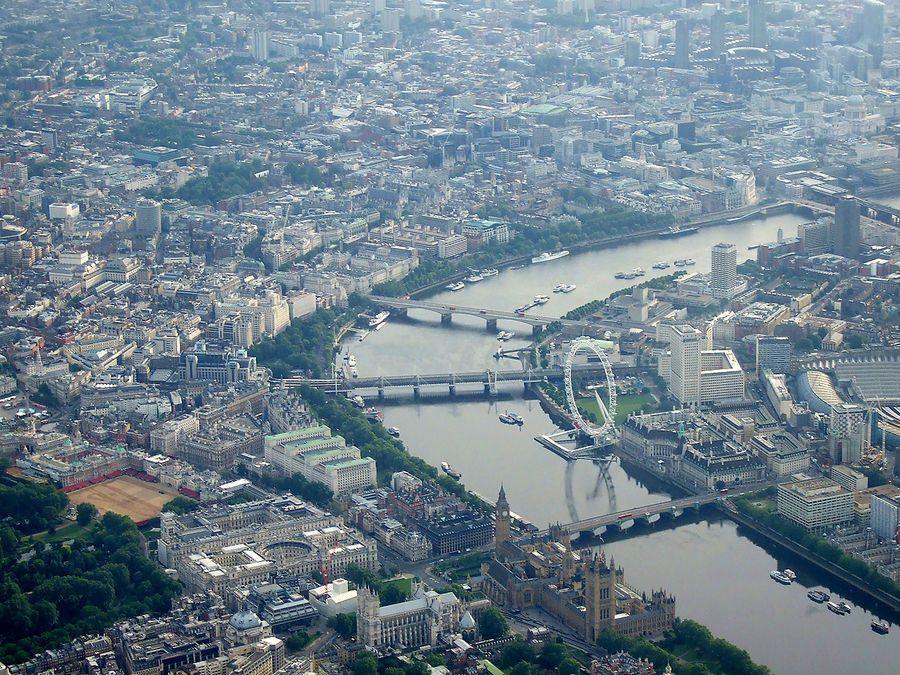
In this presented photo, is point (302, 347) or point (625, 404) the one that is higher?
point (302, 347)

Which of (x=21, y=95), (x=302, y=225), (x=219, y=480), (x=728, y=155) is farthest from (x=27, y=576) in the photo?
(x=21, y=95)

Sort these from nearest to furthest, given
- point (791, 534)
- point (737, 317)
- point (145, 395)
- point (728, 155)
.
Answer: point (791, 534), point (145, 395), point (737, 317), point (728, 155)

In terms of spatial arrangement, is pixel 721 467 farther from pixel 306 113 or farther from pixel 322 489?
pixel 306 113

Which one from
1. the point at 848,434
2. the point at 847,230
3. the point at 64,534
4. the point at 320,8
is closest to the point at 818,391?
the point at 848,434

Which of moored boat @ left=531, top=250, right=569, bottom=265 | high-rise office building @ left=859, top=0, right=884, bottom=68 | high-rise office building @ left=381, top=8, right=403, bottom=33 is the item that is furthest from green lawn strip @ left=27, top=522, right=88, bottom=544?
high-rise office building @ left=381, top=8, right=403, bottom=33

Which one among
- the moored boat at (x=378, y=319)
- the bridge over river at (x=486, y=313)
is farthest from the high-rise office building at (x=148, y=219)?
the moored boat at (x=378, y=319)

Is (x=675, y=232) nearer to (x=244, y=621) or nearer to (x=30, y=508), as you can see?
(x=30, y=508)
